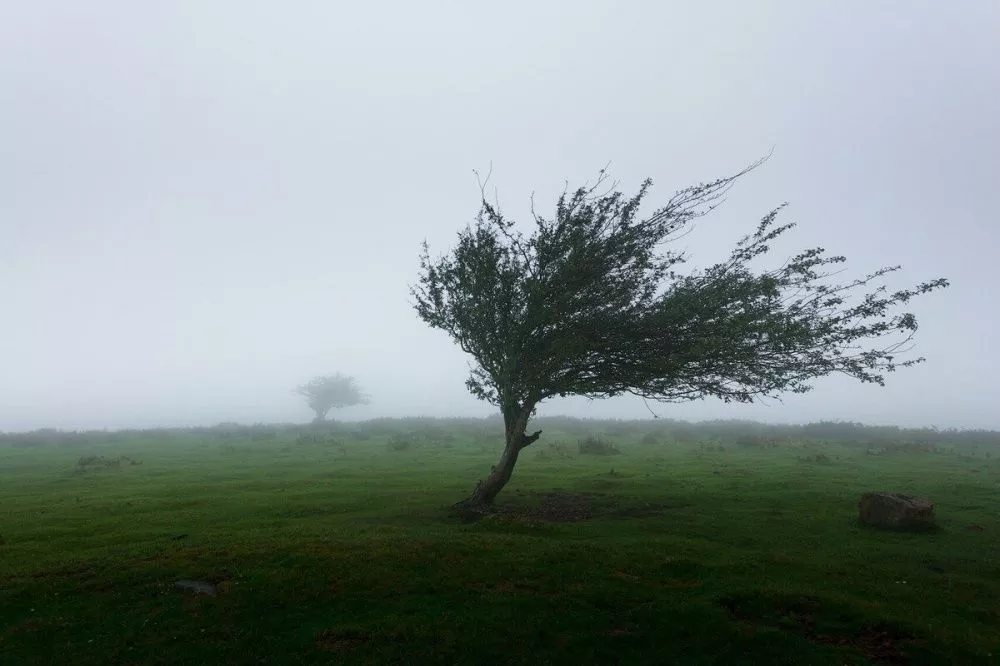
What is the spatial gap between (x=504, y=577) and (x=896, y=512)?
16.7 m

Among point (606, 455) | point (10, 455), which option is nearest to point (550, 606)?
point (606, 455)

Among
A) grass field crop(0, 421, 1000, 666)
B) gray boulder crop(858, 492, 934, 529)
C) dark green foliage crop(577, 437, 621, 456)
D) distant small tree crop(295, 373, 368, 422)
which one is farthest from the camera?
distant small tree crop(295, 373, 368, 422)

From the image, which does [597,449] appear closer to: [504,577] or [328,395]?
[504,577]

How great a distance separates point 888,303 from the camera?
22672 mm

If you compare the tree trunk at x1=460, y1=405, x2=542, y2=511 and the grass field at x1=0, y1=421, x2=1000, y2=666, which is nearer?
the grass field at x1=0, y1=421, x2=1000, y2=666

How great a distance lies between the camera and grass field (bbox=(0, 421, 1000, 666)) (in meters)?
12.0

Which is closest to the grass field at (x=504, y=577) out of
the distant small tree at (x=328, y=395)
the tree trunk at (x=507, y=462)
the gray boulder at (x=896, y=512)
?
the gray boulder at (x=896, y=512)

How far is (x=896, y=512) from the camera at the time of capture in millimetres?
22141

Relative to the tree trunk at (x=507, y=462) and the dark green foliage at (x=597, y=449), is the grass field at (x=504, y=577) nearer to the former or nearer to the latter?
the tree trunk at (x=507, y=462)

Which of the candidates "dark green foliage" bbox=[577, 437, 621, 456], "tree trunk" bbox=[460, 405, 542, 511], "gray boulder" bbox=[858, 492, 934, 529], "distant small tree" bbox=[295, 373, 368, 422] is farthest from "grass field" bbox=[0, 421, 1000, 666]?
"distant small tree" bbox=[295, 373, 368, 422]

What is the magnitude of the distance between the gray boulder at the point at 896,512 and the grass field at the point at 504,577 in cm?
66

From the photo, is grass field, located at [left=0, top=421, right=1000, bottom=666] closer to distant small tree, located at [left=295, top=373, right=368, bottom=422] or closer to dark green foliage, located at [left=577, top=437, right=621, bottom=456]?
dark green foliage, located at [left=577, top=437, right=621, bottom=456]

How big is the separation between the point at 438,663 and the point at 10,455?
74441mm

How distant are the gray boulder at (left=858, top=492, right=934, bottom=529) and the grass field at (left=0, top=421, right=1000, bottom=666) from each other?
664 millimetres
